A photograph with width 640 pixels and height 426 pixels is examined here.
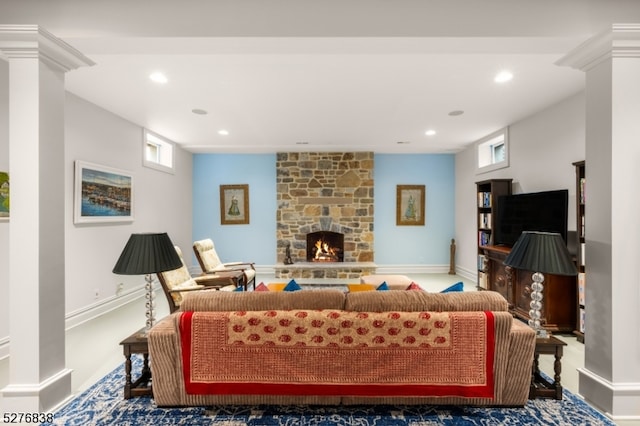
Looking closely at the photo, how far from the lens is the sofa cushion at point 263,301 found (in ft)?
6.51

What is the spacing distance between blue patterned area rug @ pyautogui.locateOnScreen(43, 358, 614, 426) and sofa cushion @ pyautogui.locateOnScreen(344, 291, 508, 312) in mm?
741

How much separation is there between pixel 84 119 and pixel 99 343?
2774 millimetres

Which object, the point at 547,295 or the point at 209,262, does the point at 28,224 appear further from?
the point at 547,295

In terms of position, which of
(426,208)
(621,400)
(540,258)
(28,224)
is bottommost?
(621,400)

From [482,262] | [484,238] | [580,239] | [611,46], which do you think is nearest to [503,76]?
[611,46]

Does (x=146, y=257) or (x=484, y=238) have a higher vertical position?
(x=146, y=257)

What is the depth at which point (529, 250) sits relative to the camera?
2.14m

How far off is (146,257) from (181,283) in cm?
170

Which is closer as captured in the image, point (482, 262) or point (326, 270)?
point (482, 262)

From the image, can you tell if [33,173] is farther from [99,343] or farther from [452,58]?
[452,58]

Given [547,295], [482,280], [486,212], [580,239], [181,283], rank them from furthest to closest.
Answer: [486,212] → [482,280] → [181,283] → [547,295] → [580,239]

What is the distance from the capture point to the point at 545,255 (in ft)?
6.82

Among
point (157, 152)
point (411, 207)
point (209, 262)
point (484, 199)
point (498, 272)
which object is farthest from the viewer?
point (411, 207)

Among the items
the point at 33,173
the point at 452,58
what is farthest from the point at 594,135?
the point at 33,173
